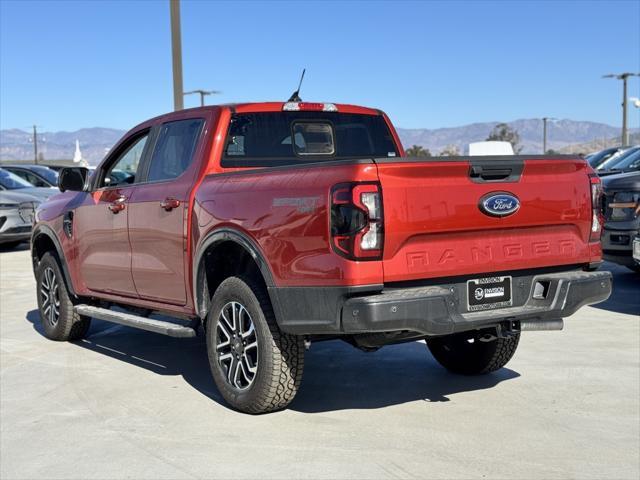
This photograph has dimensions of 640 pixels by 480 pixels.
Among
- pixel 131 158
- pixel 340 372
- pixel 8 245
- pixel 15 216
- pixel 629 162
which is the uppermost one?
pixel 131 158

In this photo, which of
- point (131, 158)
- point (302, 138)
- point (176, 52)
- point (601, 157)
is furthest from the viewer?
point (601, 157)

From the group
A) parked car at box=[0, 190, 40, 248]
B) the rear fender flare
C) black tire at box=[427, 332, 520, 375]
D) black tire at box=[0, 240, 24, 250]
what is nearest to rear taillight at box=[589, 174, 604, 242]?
black tire at box=[427, 332, 520, 375]

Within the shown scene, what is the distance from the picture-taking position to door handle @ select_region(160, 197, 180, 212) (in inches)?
226

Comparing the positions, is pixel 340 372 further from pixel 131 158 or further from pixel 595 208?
pixel 131 158

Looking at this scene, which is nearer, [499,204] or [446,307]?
[446,307]

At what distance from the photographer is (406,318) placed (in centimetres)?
439

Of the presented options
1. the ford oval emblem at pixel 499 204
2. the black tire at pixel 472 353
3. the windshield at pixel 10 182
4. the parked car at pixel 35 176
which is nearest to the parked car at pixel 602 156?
the parked car at pixel 35 176

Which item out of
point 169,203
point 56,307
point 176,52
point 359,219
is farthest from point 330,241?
point 176,52

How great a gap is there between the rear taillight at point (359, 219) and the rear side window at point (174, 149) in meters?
1.83

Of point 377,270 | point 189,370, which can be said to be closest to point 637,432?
point 377,270

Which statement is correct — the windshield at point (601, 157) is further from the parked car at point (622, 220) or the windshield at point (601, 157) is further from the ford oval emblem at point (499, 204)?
the ford oval emblem at point (499, 204)

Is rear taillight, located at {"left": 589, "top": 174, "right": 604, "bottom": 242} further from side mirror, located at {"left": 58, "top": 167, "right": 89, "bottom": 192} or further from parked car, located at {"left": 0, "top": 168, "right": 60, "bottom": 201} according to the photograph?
parked car, located at {"left": 0, "top": 168, "right": 60, "bottom": 201}

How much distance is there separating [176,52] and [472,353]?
10068 millimetres

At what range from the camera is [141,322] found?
615 cm
